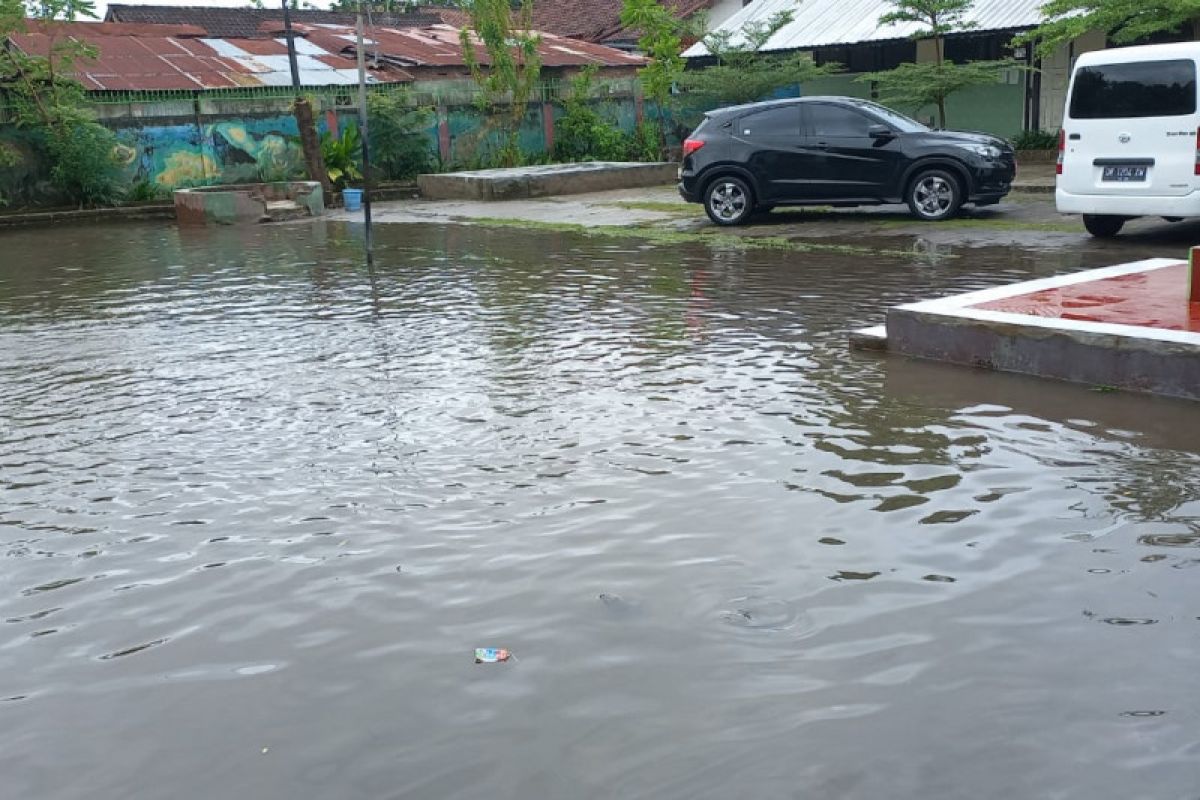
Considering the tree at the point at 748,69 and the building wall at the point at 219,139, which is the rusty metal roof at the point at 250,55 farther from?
the tree at the point at 748,69

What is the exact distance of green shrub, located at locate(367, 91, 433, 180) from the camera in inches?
1064

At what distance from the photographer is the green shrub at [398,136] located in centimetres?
2702

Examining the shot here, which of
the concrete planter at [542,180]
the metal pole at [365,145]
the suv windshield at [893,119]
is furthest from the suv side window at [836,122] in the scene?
the concrete planter at [542,180]

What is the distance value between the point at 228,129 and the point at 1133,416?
72.7ft

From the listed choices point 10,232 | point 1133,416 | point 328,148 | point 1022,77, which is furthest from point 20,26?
point 1133,416

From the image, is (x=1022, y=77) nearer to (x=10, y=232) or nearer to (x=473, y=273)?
(x=473, y=273)

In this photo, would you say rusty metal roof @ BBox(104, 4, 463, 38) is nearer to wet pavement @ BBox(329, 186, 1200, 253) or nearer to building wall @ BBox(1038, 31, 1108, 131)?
wet pavement @ BBox(329, 186, 1200, 253)

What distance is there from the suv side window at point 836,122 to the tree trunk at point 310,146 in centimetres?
1163

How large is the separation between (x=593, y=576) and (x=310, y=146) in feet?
71.7

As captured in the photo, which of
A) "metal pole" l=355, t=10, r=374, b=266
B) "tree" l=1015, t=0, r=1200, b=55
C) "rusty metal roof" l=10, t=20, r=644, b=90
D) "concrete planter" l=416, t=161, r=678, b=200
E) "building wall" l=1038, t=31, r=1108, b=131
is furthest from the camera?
"building wall" l=1038, t=31, r=1108, b=131

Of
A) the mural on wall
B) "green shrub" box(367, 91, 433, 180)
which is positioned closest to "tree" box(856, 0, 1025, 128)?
"green shrub" box(367, 91, 433, 180)

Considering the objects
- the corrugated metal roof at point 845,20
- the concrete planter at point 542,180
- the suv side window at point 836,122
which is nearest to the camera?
the suv side window at point 836,122

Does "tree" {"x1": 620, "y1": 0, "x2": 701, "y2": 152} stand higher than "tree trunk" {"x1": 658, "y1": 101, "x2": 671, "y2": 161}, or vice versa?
"tree" {"x1": 620, "y1": 0, "x2": 701, "y2": 152}

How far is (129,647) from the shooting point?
13.8ft
